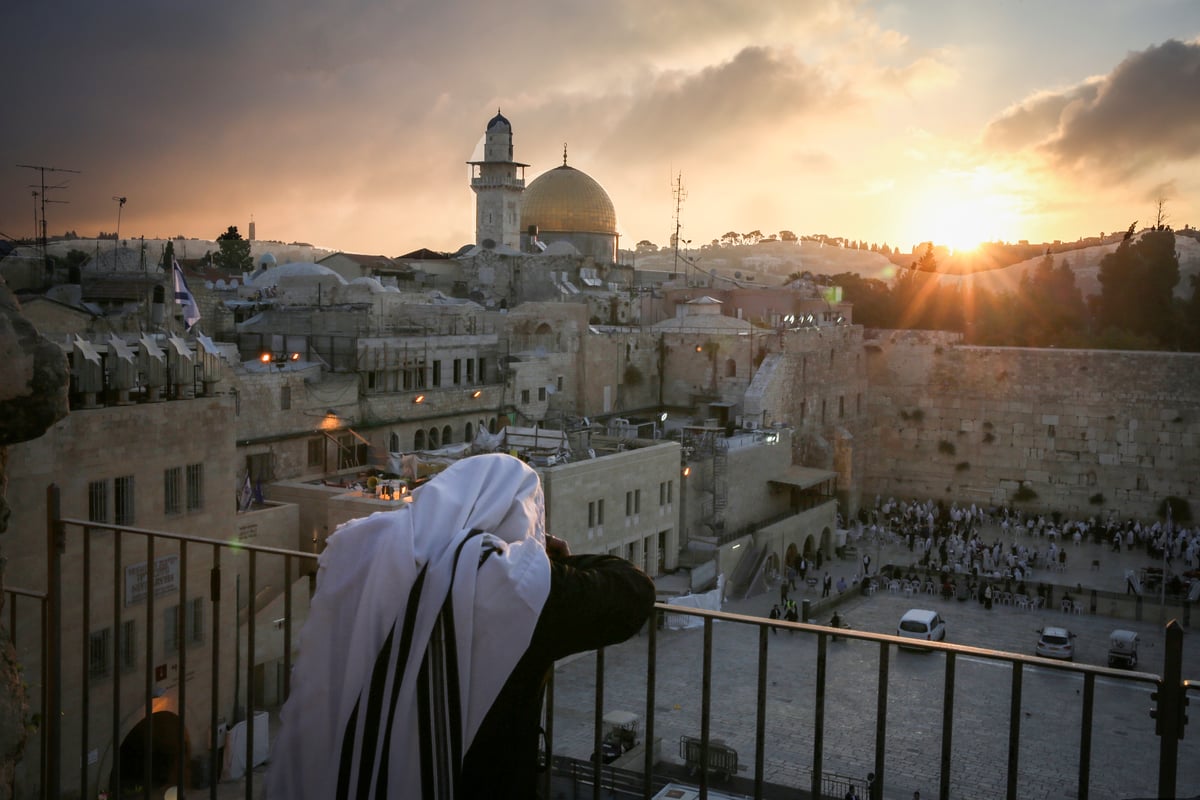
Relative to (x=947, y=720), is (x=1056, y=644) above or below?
below

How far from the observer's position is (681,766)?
11781 mm

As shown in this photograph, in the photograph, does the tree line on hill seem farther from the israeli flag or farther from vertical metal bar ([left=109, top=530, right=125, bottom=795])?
vertical metal bar ([left=109, top=530, right=125, bottom=795])

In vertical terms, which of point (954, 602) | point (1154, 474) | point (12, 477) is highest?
point (12, 477)

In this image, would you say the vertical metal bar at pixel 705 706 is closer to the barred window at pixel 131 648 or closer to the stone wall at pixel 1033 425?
the barred window at pixel 131 648

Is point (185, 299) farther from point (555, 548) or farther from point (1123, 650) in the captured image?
point (555, 548)

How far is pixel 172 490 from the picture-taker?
12.5 m

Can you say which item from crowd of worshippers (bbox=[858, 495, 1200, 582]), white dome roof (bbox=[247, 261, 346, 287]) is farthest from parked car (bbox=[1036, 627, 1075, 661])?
white dome roof (bbox=[247, 261, 346, 287])

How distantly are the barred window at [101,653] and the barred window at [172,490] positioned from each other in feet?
5.35

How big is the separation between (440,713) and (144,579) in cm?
1030

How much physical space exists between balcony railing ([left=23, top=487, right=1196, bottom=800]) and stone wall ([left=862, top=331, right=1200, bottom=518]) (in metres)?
14.1

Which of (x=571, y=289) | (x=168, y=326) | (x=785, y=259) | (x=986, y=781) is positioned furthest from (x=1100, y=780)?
(x=785, y=259)

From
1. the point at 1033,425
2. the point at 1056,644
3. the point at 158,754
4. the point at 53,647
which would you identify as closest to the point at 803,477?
the point at 1033,425

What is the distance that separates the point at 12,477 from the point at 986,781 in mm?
10430

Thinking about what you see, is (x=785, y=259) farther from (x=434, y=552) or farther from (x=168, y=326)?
(x=434, y=552)
